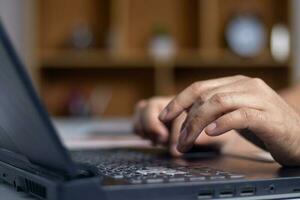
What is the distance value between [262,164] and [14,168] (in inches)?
10.8

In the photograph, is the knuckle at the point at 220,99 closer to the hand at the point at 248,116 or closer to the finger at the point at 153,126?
the hand at the point at 248,116

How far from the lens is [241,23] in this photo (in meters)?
3.58

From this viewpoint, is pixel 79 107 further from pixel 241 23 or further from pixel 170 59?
pixel 241 23

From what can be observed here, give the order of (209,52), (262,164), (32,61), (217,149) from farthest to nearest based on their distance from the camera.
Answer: (209,52), (32,61), (217,149), (262,164)

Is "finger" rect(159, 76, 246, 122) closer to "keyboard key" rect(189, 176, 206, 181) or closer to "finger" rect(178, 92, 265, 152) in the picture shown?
"finger" rect(178, 92, 265, 152)

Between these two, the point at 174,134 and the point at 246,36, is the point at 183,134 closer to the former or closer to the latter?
the point at 174,134

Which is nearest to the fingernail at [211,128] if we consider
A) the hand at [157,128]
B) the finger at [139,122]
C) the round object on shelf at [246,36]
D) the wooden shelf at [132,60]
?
the hand at [157,128]

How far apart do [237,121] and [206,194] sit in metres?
0.12

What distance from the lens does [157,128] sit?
3.12 feet

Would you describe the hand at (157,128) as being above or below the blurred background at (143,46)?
below

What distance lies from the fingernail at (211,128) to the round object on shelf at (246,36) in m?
2.93

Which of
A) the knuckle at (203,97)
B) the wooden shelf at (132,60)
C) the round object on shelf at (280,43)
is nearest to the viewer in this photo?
the knuckle at (203,97)

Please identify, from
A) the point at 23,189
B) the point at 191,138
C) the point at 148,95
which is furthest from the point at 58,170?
the point at 148,95

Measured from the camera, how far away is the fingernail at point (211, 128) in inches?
23.4
